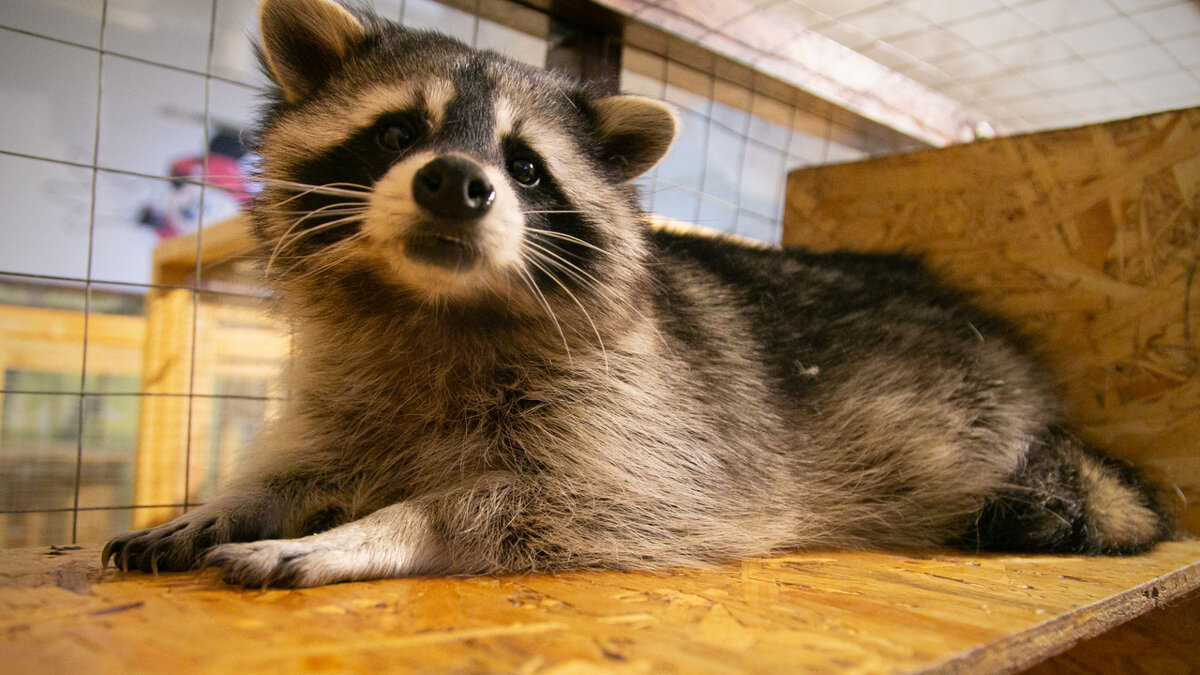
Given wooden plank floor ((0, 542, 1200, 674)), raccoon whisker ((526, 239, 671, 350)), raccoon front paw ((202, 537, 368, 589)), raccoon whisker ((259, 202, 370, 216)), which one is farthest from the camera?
raccoon whisker ((526, 239, 671, 350))

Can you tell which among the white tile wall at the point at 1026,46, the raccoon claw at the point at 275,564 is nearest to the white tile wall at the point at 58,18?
the raccoon claw at the point at 275,564

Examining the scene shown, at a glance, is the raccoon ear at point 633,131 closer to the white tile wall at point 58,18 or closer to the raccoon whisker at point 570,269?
the raccoon whisker at point 570,269

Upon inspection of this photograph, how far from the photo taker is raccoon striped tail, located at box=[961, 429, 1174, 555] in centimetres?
206

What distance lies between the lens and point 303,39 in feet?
5.93

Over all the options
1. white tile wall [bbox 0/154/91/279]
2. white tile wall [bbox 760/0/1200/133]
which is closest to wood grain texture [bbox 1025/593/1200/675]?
white tile wall [bbox 760/0/1200/133]

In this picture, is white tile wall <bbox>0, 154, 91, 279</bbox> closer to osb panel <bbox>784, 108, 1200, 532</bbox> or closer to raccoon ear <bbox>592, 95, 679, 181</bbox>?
raccoon ear <bbox>592, 95, 679, 181</bbox>

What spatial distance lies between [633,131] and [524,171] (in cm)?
38

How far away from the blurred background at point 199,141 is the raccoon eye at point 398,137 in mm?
478

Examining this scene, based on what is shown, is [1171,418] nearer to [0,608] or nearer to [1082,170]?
[1082,170]

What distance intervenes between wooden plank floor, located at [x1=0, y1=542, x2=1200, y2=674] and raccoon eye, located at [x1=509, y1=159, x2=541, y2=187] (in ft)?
2.63

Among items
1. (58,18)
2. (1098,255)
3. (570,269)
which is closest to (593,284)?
(570,269)

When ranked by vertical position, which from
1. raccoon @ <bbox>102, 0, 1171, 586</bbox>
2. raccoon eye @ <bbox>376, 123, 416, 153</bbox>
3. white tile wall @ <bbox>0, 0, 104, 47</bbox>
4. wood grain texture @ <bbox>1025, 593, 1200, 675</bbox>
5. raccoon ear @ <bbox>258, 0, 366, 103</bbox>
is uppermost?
white tile wall @ <bbox>0, 0, 104, 47</bbox>

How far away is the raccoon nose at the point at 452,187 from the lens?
1358 mm

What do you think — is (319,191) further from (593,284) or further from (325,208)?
(593,284)
